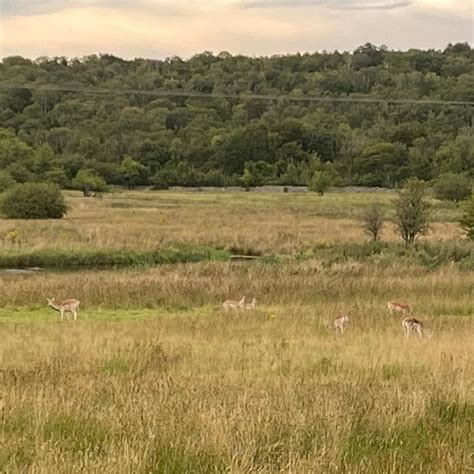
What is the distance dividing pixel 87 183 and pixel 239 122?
55.9 metres

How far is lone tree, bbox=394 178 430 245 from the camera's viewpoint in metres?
35.9

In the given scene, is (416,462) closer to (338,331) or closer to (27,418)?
(27,418)

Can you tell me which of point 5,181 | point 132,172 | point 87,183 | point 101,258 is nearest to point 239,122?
point 132,172

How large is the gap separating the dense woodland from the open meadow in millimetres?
49444

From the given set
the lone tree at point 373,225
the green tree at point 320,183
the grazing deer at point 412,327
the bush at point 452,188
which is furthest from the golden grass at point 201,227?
the grazing deer at point 412,327

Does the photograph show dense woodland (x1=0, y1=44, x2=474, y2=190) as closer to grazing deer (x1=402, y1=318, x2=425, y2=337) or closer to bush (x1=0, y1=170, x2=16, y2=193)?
bush (x1=0, y1=170, x2=16, y2=193)

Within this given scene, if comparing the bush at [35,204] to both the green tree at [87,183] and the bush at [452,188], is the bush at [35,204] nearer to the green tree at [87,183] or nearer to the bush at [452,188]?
the green tree at [87,183]

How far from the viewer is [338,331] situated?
15.3 metres

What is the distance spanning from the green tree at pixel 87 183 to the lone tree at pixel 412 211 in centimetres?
5052

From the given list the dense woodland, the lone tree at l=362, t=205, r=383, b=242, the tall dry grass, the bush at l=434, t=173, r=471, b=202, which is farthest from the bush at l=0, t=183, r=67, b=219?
the tall dry grass

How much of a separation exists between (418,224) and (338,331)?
22.2 m

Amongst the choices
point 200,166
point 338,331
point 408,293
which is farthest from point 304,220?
point 200,166

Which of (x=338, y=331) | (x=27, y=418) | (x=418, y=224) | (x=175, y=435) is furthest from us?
(x=418, y=224)

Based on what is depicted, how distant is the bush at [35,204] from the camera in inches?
2168
